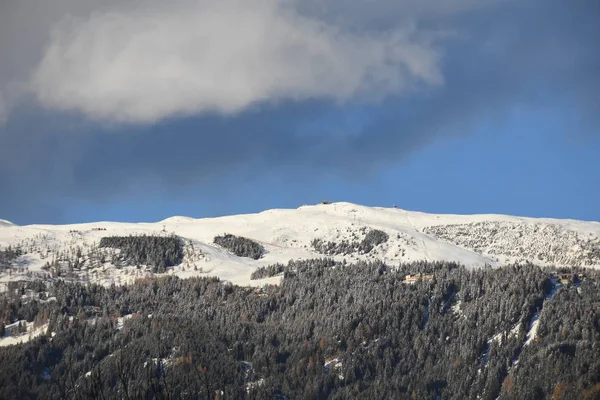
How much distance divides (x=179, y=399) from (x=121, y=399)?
45.4 ft

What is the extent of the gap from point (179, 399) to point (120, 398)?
1444 centimetres

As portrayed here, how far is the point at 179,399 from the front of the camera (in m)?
198

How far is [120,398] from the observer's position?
199 metres

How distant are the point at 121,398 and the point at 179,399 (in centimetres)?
1402

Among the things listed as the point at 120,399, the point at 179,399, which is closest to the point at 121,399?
the point at 120,399

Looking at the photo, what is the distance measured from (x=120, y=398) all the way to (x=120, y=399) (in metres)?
3.90

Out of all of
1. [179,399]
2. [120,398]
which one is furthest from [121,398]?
[179,399]

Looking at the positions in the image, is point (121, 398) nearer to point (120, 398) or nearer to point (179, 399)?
point (120, 398)

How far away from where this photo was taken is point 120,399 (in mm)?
195000

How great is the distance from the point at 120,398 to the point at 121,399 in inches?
161

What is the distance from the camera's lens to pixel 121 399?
639 feet

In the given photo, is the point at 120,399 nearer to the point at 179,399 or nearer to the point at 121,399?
the point at 121,399
